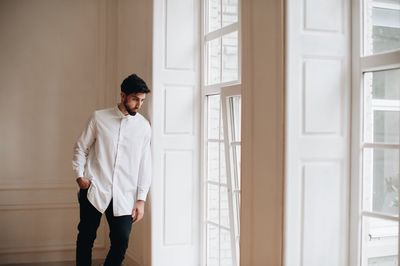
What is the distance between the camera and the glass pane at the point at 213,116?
4652 mm

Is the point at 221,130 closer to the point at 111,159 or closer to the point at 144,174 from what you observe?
the point at 144,174

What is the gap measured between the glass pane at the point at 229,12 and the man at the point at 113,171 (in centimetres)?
99

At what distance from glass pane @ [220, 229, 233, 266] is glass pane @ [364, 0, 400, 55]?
6.50 feet

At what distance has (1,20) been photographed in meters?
5.68

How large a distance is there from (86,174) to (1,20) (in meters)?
2.46

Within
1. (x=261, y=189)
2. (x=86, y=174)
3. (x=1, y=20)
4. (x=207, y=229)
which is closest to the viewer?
(x=261, y=189)

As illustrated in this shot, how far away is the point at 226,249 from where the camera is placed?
4453 millimetres

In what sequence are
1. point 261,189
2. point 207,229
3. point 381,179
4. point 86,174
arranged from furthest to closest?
point 207,229, point 86,174, point 261,189, point 381,179

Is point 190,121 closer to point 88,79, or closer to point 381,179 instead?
point 88,79

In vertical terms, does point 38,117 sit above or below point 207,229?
above

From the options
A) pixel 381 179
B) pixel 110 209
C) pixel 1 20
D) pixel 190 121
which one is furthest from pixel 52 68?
pixel 381 179

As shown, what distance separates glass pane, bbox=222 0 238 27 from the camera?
431 centimetres

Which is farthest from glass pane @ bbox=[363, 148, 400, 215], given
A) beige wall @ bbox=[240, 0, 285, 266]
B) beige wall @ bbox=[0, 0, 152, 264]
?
beige wall @ bbox=[0, 0, 152, 264]

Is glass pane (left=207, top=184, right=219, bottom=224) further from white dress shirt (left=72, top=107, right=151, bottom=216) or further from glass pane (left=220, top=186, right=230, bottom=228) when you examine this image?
white dress shirt (left=72, top=107, right=151, bottom=216)
